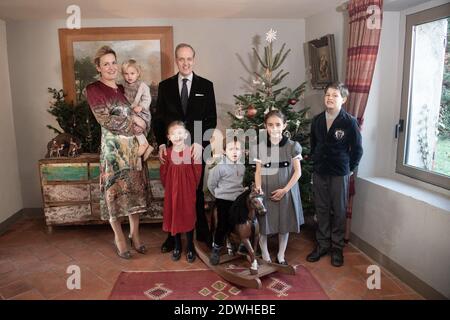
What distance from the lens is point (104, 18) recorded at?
3.94 m

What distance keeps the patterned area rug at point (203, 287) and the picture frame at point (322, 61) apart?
1944 millimetres

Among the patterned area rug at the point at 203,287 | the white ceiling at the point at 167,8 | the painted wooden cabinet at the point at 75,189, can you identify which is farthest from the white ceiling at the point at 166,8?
the patterned area rug at the point at 203,287

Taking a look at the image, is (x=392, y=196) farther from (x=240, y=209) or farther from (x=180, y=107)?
(x=180, y=107)

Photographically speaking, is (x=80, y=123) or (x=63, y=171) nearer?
(x=63, y=171)

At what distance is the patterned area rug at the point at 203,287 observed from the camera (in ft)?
8.26

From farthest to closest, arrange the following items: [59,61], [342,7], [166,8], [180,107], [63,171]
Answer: [59,61] < [63,171] < [166,8] < [342,7] < [180,107]

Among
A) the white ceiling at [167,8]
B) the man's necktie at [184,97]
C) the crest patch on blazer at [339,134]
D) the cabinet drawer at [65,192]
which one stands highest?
the white ceiling at [167,8]

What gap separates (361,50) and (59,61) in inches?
128

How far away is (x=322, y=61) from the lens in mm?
3645

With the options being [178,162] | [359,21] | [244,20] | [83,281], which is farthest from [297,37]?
[83,281]

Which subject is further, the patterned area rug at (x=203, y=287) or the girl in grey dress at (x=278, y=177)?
the girl in grey dress at (x=278, y=177)

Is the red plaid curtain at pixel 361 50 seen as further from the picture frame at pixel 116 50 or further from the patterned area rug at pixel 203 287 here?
the picture frame at pixel 116 50

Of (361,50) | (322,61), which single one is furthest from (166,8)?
(361,50)

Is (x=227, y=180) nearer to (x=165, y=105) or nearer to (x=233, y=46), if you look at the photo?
(x=165, y=105)
